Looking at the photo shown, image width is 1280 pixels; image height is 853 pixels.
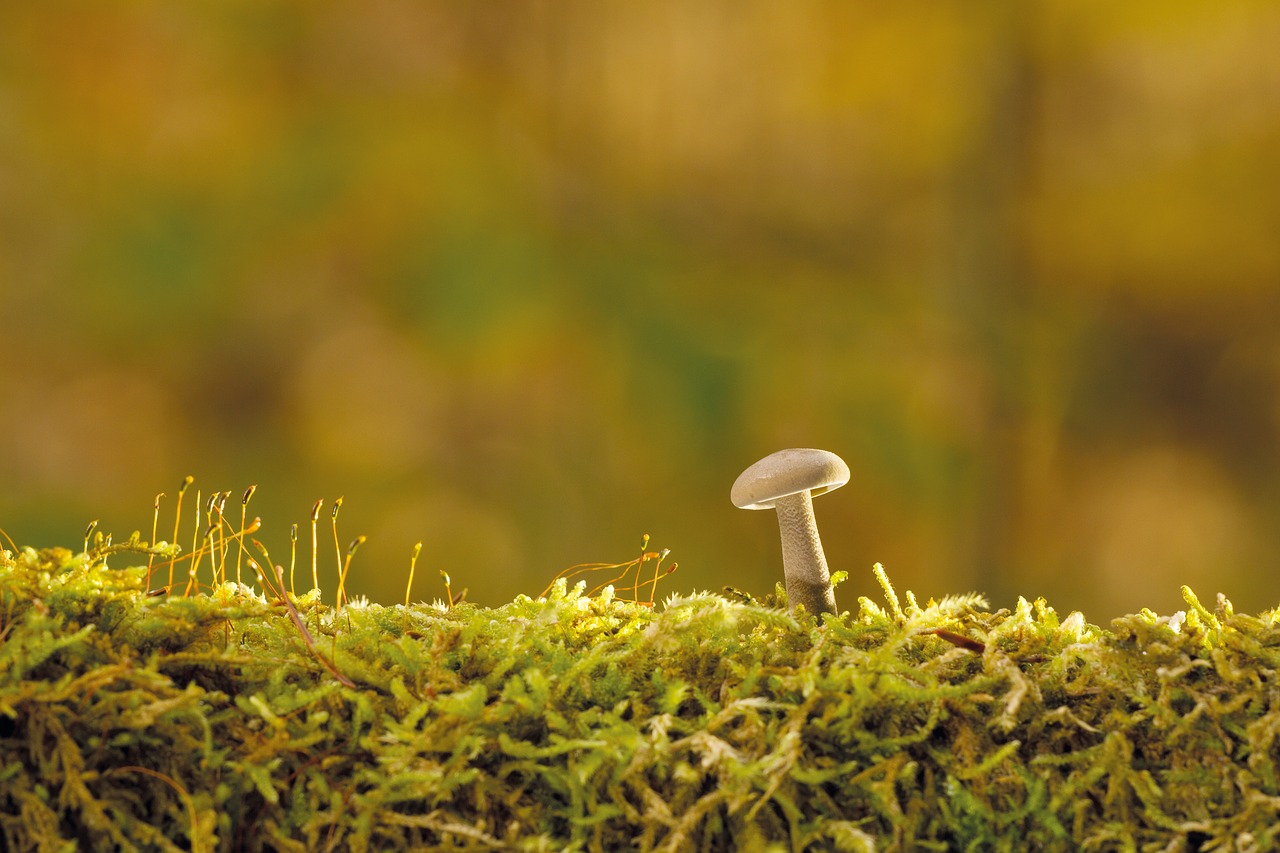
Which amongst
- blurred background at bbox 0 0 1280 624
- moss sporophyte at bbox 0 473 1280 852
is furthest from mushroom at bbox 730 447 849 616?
blurred background at bbox 0 0 1280 624

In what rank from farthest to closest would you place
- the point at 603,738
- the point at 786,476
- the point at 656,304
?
the point at 656,304
the point at 786,476
the point at 603,738

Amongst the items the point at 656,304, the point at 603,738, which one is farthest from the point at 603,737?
the point at 656,304

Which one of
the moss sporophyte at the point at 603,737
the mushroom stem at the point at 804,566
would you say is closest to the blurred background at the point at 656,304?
the mushroom stem at the point at 804,566

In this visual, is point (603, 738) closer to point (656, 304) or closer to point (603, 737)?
point (603, 737)

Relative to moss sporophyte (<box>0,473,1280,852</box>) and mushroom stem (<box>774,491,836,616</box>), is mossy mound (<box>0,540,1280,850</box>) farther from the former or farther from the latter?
mushroom stem (<box>774,491,836,616</box>)

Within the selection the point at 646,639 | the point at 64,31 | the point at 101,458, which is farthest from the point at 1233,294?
the point at 64,31

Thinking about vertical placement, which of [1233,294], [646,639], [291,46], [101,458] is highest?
[291,46]

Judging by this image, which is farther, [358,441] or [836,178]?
[836,178]

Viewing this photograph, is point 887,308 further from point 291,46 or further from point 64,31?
point 64,31
